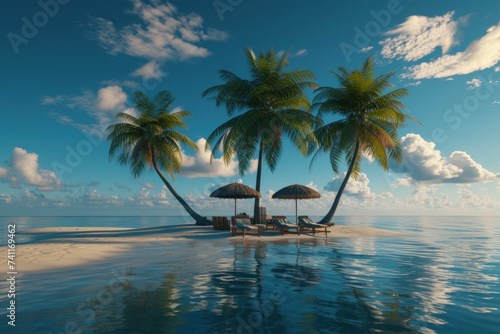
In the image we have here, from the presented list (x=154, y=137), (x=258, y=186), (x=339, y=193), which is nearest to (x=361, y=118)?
(x=339, y=193)

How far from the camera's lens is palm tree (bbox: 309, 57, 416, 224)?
1994cm

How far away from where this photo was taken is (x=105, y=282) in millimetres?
7023

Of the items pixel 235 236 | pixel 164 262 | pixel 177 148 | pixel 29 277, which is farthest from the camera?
pixel 177 148

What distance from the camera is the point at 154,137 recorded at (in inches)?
886

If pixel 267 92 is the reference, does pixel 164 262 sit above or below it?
below

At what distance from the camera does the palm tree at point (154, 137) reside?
75.3ft

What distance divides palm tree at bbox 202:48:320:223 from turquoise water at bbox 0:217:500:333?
11.7 meters

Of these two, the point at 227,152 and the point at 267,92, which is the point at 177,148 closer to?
the point at 227,152

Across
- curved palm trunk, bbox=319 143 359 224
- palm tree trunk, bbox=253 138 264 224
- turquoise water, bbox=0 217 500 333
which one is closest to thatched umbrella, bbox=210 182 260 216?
palm tree trunk, bbox=253 138 264 224

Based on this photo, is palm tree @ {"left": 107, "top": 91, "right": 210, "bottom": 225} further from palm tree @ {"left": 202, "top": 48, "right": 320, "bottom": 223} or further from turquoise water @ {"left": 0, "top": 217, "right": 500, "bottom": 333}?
turquoise water @ {"left": 0, "top": 217, "right": 500, "bottom": 333}

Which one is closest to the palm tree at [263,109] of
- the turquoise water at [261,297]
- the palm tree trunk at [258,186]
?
the palm tree trunk at [258,186]

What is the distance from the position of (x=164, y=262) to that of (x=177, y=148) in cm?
1537

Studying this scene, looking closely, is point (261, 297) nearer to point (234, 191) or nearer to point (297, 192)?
point (234, 191)

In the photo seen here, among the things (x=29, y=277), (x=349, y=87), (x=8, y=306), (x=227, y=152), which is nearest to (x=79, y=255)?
(x=29, y=277)
